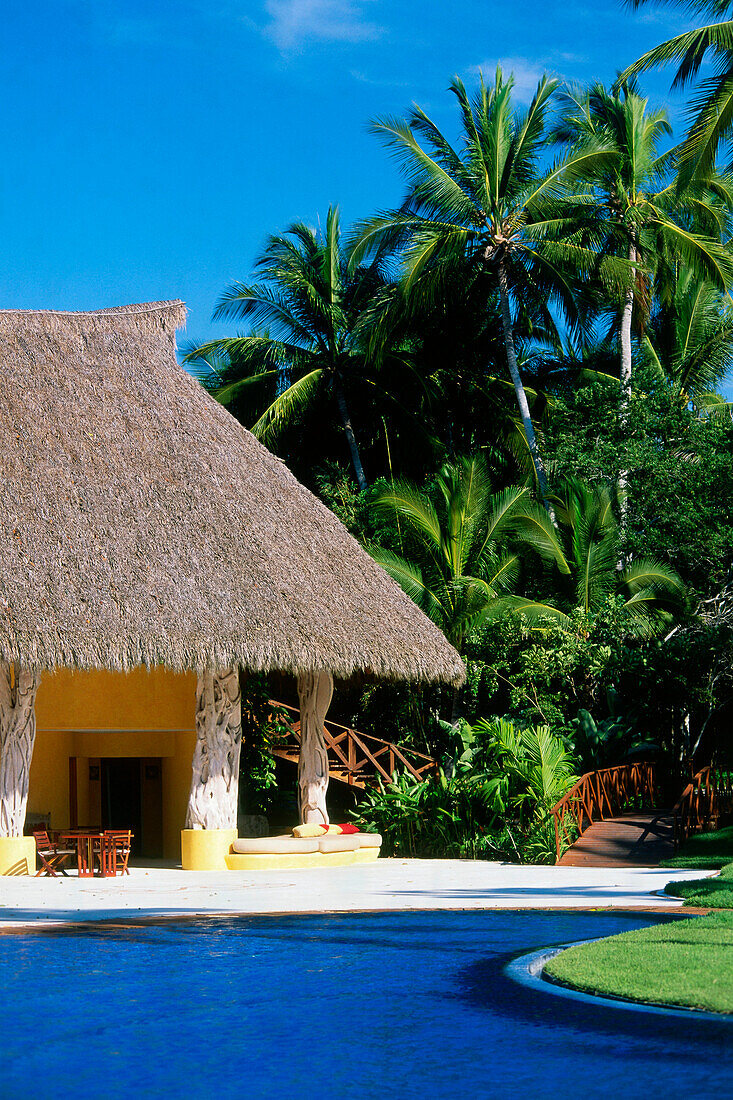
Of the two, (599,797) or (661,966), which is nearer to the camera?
(661,966)

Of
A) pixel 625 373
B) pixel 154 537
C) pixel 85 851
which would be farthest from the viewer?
pixel 625 373

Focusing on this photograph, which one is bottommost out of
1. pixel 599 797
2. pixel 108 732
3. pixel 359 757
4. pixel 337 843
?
pixel 337 843

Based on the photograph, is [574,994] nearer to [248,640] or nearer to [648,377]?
[248,640]

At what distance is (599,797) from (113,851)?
248 inches

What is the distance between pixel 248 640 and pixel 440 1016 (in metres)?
8.03

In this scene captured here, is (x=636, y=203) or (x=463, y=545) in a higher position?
(x=636, y=203)

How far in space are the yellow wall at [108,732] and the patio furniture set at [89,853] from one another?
198 cm

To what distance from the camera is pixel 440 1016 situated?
238 inches

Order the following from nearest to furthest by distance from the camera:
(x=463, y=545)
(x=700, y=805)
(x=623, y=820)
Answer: (x=700, y=805)
(x=623, y=820)
(x=463, y=545)

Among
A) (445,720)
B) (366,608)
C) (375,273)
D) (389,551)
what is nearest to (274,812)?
(445,720)

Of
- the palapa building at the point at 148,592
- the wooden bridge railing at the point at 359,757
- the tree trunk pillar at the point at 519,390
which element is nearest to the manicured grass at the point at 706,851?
the palapa building at the point at 148,592

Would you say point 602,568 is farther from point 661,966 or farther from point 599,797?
point 661,966

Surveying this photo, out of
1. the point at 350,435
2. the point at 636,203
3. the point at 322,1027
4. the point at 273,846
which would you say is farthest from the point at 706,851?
the point at 636,203

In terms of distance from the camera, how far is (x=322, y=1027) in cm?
588
